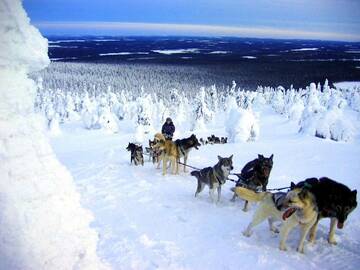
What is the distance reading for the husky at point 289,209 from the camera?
19.1ft

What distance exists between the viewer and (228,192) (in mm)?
9531

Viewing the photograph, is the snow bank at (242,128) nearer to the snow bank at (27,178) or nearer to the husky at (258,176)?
the husky at (258,176)

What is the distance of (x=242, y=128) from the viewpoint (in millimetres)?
24766

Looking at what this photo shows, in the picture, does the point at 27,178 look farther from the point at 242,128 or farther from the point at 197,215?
the point at 242,128

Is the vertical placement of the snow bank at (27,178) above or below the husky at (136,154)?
above

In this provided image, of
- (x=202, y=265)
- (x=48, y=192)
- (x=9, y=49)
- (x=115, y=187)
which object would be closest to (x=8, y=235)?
(x=48, y=192)

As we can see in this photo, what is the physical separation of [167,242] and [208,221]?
1350 mm

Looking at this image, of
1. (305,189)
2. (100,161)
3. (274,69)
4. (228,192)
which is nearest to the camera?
(305,189)

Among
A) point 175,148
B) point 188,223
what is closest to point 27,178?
point 188,223

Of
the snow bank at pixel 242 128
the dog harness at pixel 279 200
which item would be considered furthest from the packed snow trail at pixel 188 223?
the snow bank at pixel 242 128

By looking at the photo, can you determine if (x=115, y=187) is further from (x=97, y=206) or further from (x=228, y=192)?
(x=228, y=192)

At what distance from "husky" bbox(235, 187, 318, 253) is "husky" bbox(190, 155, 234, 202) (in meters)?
Answer: 1.73

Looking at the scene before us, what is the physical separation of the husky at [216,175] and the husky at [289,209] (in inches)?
68.0

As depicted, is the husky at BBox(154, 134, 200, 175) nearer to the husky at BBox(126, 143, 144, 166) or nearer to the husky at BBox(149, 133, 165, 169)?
the husky at BBox(149, 133, 165, 169)
